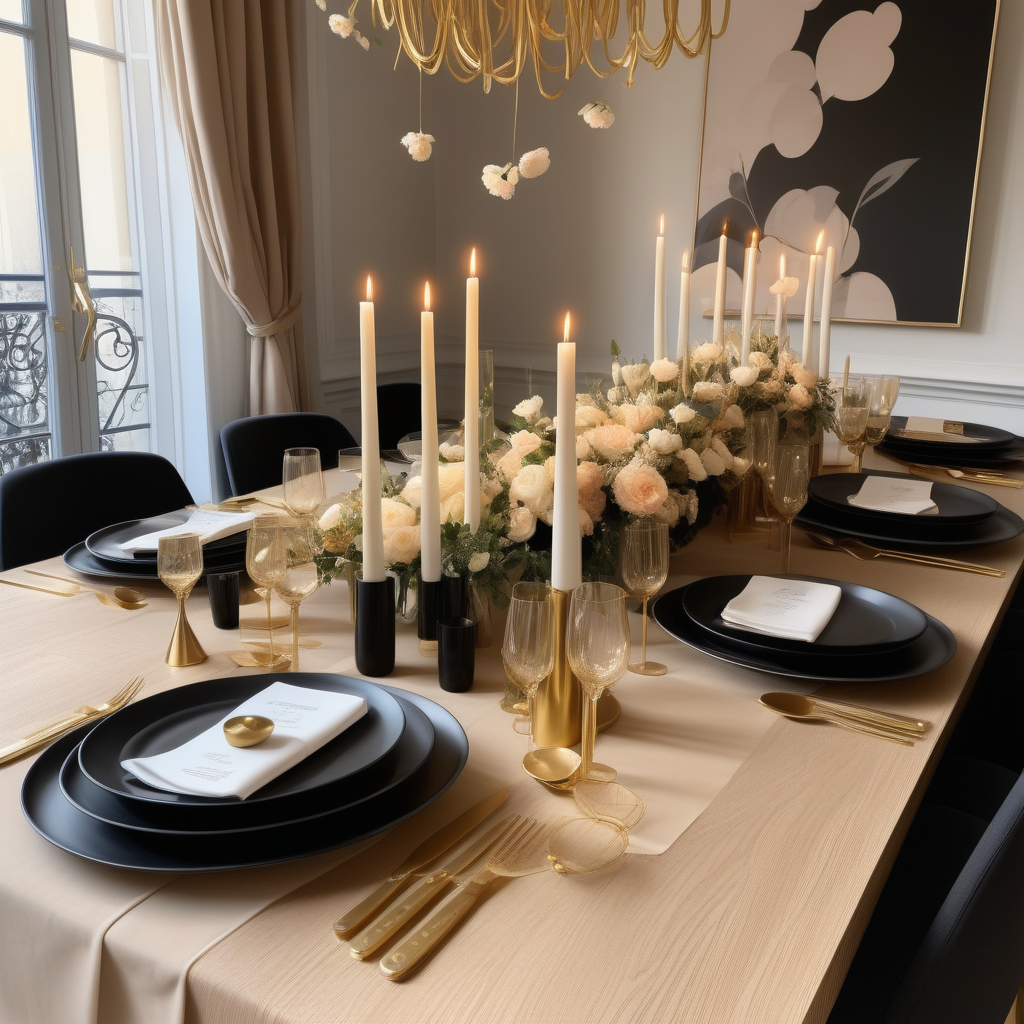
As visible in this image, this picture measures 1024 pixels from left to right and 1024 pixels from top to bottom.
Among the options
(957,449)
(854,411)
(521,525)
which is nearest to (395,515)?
(521,525)

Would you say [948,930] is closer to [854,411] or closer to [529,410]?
[529,410]

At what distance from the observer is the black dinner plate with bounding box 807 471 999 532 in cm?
161

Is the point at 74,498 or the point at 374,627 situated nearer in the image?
the point at 374,627

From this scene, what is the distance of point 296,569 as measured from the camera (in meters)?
1.10

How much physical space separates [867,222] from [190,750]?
3.19 m

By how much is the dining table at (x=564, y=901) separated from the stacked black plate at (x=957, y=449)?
1.39 metres

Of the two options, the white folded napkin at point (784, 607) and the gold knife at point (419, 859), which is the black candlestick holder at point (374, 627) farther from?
the white folded napkin at point (784, 607)

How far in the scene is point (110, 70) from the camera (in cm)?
319

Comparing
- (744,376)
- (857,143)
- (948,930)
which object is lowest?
(948,930)

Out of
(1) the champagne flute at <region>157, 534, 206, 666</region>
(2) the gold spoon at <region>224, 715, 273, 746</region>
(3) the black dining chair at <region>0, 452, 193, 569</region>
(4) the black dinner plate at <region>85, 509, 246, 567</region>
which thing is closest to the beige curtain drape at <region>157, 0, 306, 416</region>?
(3) the black dining chair at <region>0, 452, 193, 569</region>

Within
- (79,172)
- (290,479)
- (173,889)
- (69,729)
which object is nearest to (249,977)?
(173,889)

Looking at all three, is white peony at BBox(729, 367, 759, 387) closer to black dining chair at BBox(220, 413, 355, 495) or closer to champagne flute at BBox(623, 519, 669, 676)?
champagne flute at BBox(623, 519, 669, 676)

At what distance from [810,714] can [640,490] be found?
1.04ft

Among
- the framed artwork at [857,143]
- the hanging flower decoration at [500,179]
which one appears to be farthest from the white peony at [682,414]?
the framed artwork at [857,143]
